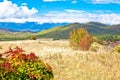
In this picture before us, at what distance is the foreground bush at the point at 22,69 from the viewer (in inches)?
552

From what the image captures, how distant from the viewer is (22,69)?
14.5 meters

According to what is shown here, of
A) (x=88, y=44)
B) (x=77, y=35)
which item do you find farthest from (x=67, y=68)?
(x=77, y=35)

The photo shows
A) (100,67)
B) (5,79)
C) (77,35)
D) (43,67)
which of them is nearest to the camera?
(5,79)

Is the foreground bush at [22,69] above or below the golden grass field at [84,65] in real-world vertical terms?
above

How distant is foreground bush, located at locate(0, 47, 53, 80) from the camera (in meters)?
14.0

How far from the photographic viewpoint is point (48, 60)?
92.4ft

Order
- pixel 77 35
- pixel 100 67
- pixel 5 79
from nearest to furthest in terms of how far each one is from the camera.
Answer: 1. pixel 5 79
2. pixel 100 67
3. pixel 77 35

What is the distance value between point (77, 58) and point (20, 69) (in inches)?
590

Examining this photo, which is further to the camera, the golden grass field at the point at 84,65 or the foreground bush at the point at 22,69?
the golden grass field at the point at 84,65

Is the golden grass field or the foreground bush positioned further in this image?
the golden grass field

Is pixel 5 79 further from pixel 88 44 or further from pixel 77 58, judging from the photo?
pixel 88 44

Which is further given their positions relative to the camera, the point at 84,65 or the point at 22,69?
the point at 84,65

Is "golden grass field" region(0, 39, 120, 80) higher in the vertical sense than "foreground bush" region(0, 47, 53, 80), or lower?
lower

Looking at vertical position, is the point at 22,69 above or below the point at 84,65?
above
